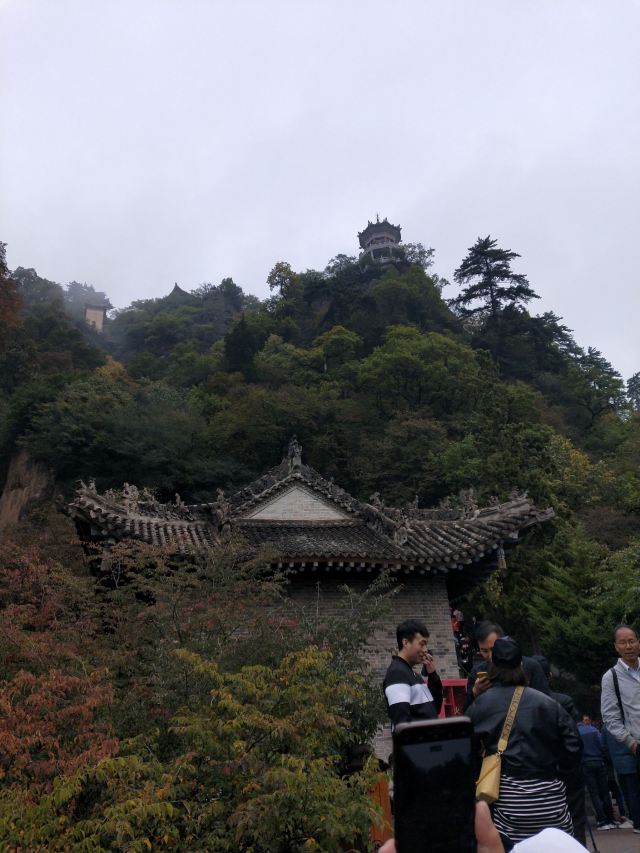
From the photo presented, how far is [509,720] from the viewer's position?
4031 mm

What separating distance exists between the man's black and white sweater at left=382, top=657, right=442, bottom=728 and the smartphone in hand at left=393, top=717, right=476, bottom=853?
7.19ft

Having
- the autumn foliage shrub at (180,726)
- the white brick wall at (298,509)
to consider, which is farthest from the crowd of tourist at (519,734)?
the white brick wall at (298,509)

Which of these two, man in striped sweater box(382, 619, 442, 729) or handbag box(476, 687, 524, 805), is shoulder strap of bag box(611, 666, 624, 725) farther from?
handbag box(476, 687, 524, 805)

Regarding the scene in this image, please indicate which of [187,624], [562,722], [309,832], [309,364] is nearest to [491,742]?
[562,722]

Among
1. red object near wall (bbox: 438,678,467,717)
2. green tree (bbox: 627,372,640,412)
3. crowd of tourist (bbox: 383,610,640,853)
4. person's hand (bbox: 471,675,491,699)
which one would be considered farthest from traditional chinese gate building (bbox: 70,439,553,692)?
green tree (bbox: 627,372,640,412)

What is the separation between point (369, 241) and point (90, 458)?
166 ft

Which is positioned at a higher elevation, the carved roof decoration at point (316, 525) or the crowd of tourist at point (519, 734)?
the carved roof decoration at point (316, 525)

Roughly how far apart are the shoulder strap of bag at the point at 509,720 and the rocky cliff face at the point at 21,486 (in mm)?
32161

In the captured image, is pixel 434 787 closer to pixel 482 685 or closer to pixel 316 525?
pixel 482 685

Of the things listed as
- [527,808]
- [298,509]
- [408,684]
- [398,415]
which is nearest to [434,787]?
[527,808]

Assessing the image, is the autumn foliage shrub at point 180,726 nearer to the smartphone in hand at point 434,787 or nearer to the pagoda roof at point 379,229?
the smartphone in hand at point 434,787

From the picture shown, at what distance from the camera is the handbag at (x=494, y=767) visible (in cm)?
389

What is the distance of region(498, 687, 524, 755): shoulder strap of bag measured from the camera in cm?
399

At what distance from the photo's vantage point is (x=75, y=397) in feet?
113
